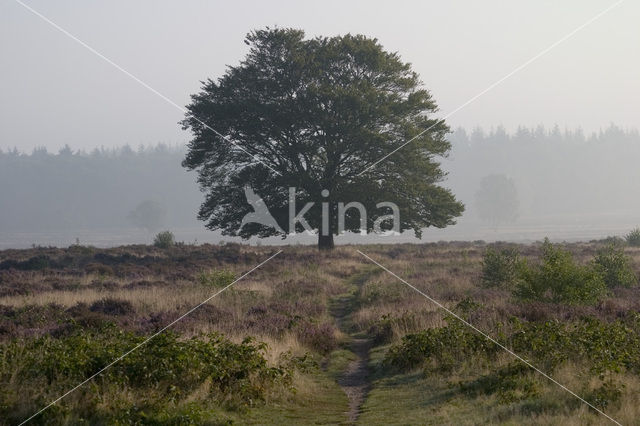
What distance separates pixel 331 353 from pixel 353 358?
0.56 meters

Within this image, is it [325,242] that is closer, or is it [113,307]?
[113,307]

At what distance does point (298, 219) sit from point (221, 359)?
88.5 feet

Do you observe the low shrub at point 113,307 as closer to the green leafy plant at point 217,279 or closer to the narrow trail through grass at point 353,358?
the green leafy plant at point 217,279

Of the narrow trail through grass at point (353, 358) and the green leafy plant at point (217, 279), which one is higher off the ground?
the green leafy plant at point (217, 279)

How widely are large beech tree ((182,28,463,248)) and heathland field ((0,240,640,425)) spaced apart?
1472 centimetres

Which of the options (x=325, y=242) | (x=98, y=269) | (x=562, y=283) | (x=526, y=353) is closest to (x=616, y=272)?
(x=562, y=283)

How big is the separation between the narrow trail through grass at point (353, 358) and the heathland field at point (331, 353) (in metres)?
0.06

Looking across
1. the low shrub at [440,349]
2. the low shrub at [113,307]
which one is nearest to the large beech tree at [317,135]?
the low shrub at [113,307]

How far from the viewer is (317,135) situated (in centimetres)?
3891

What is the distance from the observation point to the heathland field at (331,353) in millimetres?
9297

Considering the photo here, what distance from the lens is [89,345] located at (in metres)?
10.9

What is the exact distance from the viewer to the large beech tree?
37938mm

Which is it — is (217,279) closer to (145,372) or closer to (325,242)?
(145,372)

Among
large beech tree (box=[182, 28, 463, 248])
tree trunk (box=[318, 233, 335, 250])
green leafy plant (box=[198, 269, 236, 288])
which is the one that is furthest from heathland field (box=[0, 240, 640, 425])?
tree trunk (box=[318, 233, 335, 250])
